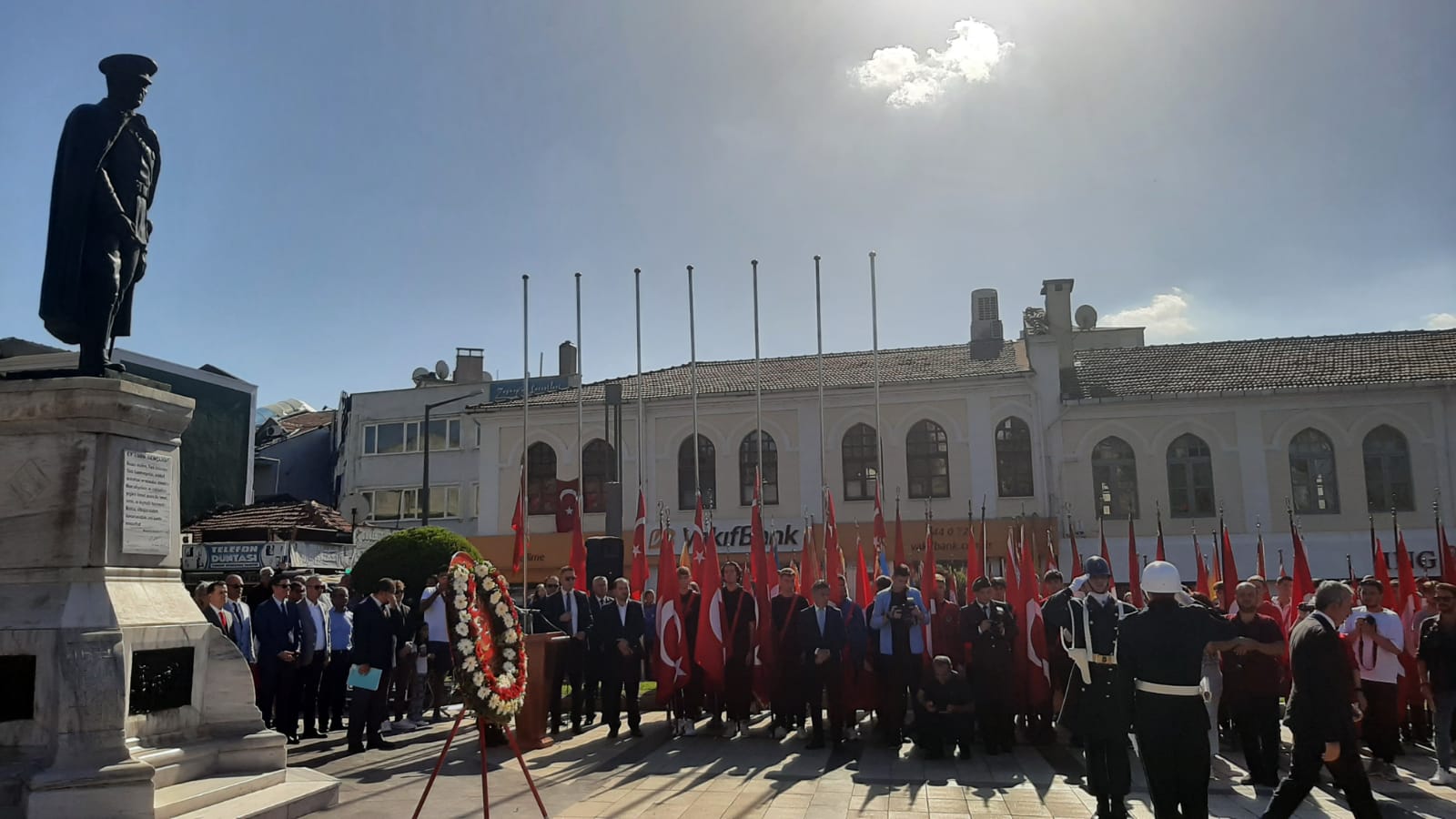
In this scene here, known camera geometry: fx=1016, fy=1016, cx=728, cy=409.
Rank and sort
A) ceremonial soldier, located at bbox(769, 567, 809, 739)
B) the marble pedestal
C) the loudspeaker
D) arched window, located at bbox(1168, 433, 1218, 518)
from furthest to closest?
arched window, located at bbox(1168, 433, 1218, 518)
the loudspeaker
ceremonial soldier, located at bbox(769, 567, 809, 739)
the marble pedestal

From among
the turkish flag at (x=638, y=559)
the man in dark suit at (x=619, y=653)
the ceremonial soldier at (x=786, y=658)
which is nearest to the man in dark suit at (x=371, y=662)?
the man in dark suit at (x=619, y=653)

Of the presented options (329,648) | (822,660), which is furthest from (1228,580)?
(329,648)

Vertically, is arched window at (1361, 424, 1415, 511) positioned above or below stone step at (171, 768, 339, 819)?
above

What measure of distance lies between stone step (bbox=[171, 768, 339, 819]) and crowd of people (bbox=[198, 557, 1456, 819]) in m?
2.88

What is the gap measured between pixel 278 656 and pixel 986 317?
26.6 m

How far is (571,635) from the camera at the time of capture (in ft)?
40.2

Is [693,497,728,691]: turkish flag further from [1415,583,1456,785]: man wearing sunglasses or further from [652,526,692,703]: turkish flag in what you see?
[1415,583,1456,785]: man wearing sunglasses

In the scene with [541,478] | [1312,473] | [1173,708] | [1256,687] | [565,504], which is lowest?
[1256,687]

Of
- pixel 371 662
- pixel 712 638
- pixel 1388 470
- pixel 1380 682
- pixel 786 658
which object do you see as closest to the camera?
pixel 1380 682

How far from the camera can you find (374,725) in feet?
35.3

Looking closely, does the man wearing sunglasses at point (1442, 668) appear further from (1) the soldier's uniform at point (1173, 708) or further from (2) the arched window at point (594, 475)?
(2) the arched window at point (594, 475)

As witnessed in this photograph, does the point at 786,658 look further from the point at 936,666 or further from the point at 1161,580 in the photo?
the point at 1161,580

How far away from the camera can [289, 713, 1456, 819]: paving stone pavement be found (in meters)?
7.84

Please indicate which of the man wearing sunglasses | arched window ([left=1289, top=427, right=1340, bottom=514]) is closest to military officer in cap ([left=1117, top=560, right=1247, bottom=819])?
the man wearing sunglasses
